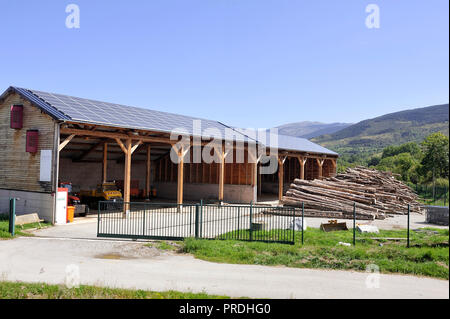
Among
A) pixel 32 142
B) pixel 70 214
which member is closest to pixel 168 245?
pixel 70 214

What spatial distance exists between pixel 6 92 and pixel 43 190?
237 inches

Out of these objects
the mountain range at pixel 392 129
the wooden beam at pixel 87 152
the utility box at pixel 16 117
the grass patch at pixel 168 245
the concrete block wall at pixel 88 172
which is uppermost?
the mountain range at pixel 392 129

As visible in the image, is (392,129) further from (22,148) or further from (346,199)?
(22,148)

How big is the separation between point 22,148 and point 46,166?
2481 millimetres

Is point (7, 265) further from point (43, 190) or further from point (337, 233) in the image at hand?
point (337, 233)

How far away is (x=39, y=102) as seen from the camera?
16.8 meters

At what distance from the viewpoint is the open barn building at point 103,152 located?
16.3m

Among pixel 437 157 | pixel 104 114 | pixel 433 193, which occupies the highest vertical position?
pixel 104 114

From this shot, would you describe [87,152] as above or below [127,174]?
above

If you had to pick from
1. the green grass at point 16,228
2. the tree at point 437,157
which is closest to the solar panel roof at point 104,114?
the green grass at point 16,228

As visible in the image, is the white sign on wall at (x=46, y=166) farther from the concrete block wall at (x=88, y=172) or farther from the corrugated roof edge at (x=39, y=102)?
the concrete block wall at (x=88, y=172)

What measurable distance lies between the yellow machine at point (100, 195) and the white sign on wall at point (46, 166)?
574 cm

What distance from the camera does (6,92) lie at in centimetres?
1825

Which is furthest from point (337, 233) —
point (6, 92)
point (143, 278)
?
point (6, 92)
